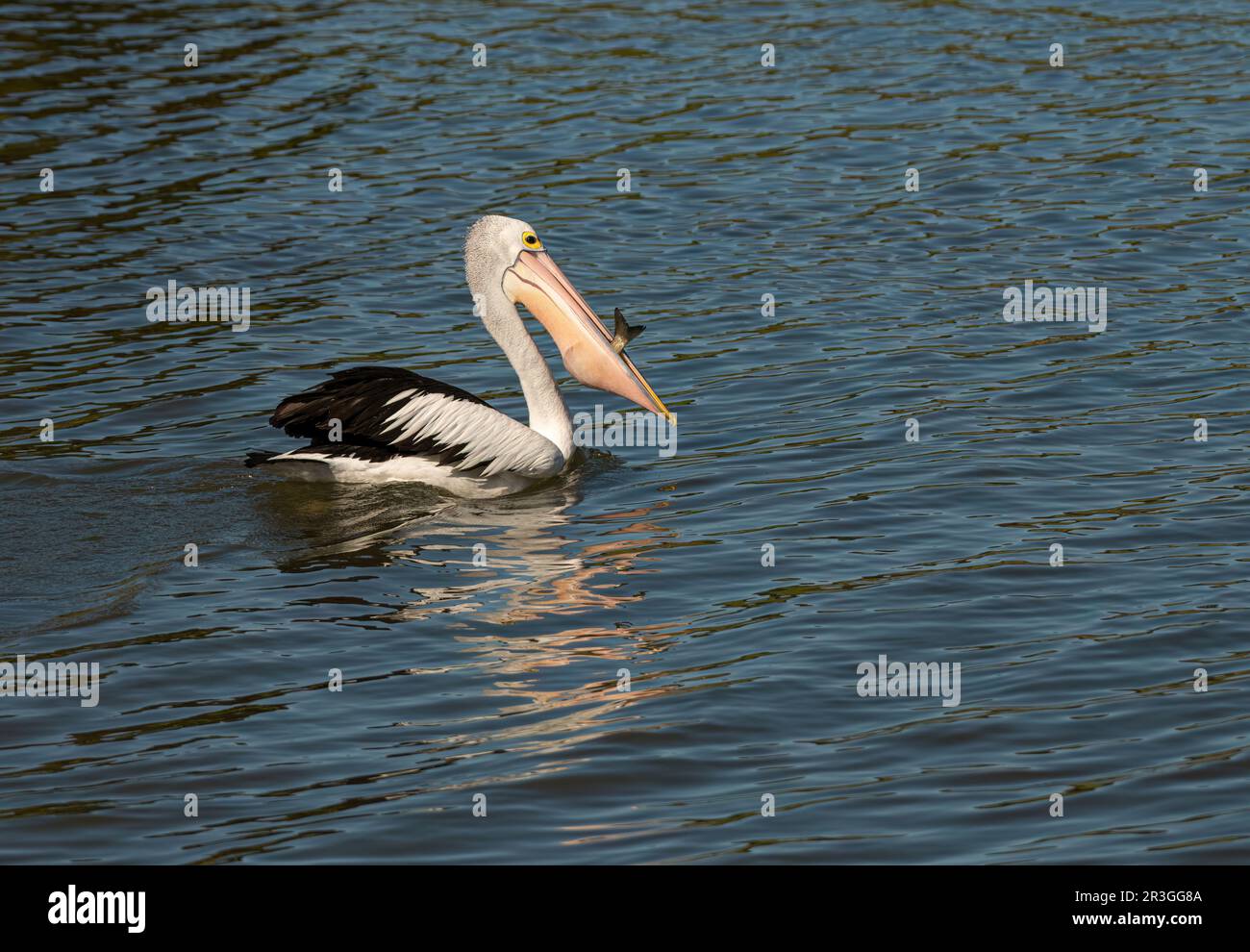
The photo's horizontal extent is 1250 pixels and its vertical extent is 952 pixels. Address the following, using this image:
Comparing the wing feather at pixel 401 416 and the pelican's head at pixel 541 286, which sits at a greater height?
the pelican's head at pixel 541 286

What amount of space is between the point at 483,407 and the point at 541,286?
0.93m

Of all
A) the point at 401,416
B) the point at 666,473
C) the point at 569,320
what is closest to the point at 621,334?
the point at 569,320

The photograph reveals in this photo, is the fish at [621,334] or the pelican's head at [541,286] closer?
the fish at [621,334]

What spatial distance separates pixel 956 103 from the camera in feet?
49.8

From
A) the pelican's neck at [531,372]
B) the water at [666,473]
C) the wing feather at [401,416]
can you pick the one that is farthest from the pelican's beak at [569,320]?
the wing feather at [401,416]

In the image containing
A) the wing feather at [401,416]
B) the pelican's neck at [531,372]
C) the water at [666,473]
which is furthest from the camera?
the pelican's neck at [531,372]

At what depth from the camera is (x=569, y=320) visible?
30.2 feet

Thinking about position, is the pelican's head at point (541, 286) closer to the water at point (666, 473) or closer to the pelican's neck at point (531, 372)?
the pelican's neck at point (531, 372)

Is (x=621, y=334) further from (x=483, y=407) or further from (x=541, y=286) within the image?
(x=483, y=407)

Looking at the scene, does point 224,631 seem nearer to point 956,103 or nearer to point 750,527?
point 750,527

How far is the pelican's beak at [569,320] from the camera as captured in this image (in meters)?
9.16
